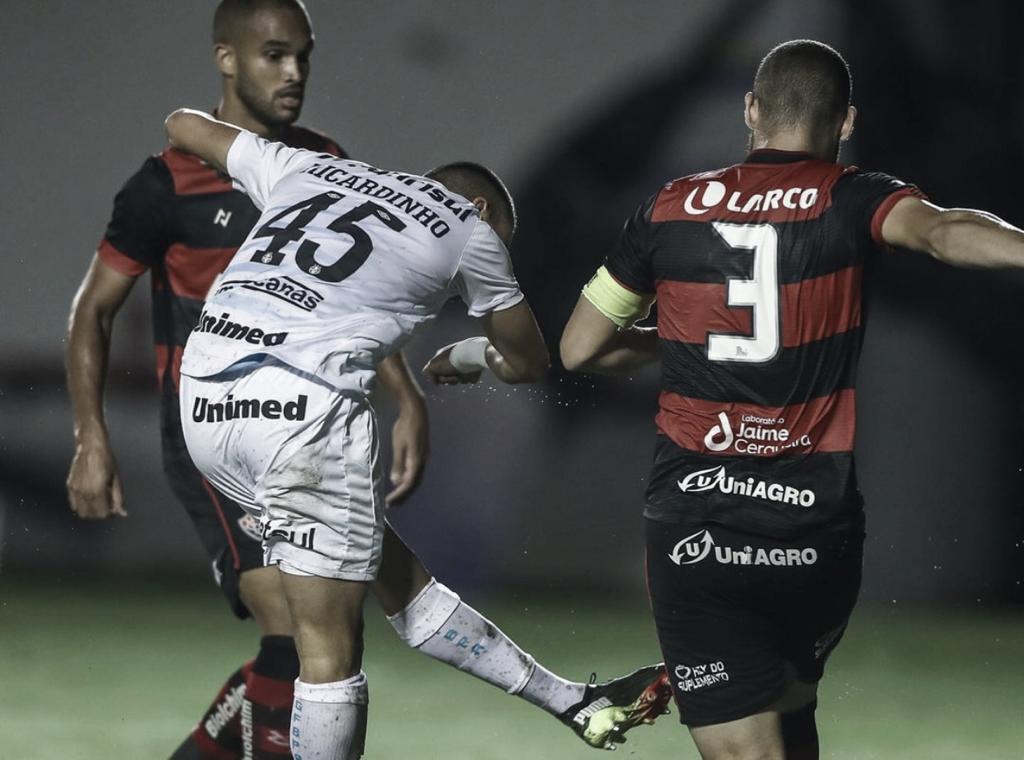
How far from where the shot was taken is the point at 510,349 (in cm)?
374

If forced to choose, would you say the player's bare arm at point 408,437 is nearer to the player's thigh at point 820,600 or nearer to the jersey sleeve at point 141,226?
the jersey sleeve at point 141,226

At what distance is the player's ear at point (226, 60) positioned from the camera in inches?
177

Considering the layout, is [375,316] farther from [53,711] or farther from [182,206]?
[53,711]

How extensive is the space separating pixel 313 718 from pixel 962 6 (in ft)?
17.3

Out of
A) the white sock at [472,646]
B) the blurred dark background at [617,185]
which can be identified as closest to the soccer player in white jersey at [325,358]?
the white sock at [472,646]

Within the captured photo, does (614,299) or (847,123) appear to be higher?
(847,123)

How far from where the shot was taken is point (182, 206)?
4.28 m

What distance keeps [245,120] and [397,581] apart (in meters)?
1.41

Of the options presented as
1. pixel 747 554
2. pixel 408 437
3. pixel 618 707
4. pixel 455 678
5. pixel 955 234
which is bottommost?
pixel 455 678

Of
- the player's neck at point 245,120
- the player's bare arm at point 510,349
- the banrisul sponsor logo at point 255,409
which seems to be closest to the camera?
the banrisul sponsor logo at point 255,409

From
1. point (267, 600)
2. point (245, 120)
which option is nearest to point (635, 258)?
point (267, 600)

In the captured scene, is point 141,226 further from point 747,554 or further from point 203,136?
point 747,554

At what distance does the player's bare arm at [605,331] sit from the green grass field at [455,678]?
5.72ft

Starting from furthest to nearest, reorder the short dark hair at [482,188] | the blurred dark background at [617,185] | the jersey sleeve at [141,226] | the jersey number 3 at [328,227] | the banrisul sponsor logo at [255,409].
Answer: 1. the blurred dark background at [617,185]
2. the jersey sleeve at [141,226]
3. the short dark hair at [482,188]
4. the jersey number 3 at [328,227]
5. the banrisul sponsor logo at [255,409]
